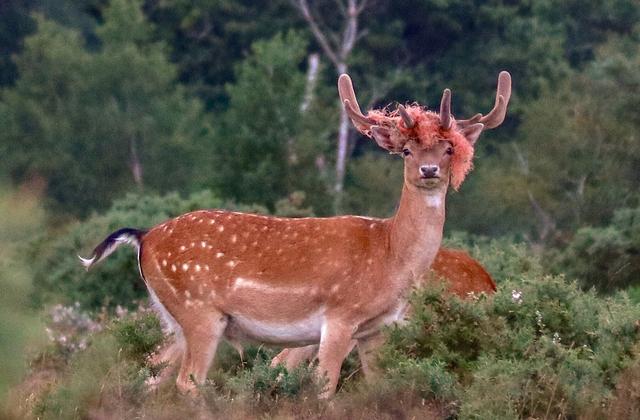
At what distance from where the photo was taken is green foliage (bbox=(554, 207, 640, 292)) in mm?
Result: 18766

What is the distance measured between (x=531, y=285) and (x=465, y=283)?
1390 millimetres

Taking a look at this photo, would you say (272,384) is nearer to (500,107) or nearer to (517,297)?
(517,297)

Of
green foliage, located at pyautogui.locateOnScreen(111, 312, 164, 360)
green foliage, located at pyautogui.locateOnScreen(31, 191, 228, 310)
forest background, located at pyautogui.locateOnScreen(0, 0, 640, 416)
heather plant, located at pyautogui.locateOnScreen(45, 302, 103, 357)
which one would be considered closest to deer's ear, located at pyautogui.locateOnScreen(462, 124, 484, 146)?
green foliage, located at pyautogui.locateOnScreen(111, 312, 164, 360)

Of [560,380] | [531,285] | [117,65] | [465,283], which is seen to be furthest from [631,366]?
[117,65]

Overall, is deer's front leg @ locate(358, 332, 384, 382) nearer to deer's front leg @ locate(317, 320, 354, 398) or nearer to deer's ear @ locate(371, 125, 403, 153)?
deer's front leg @ locate(317, 320, 354, 398)

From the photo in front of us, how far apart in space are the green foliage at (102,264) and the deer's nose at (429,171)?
295 inches

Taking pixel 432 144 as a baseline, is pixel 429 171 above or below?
below

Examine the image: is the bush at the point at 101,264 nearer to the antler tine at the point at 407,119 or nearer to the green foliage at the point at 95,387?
the antler tine at the point at 407,119

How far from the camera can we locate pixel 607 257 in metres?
19.6

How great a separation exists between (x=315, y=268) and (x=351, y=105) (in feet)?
4.31

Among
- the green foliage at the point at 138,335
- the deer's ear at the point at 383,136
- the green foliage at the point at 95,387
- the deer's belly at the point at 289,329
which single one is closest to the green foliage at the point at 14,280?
the green foliage at the point at 95,387

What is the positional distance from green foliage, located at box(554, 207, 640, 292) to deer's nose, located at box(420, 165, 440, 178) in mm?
7141

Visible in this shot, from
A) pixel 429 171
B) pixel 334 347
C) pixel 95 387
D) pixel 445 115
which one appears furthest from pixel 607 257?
pixel 95 387

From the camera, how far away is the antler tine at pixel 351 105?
39.9 feet
